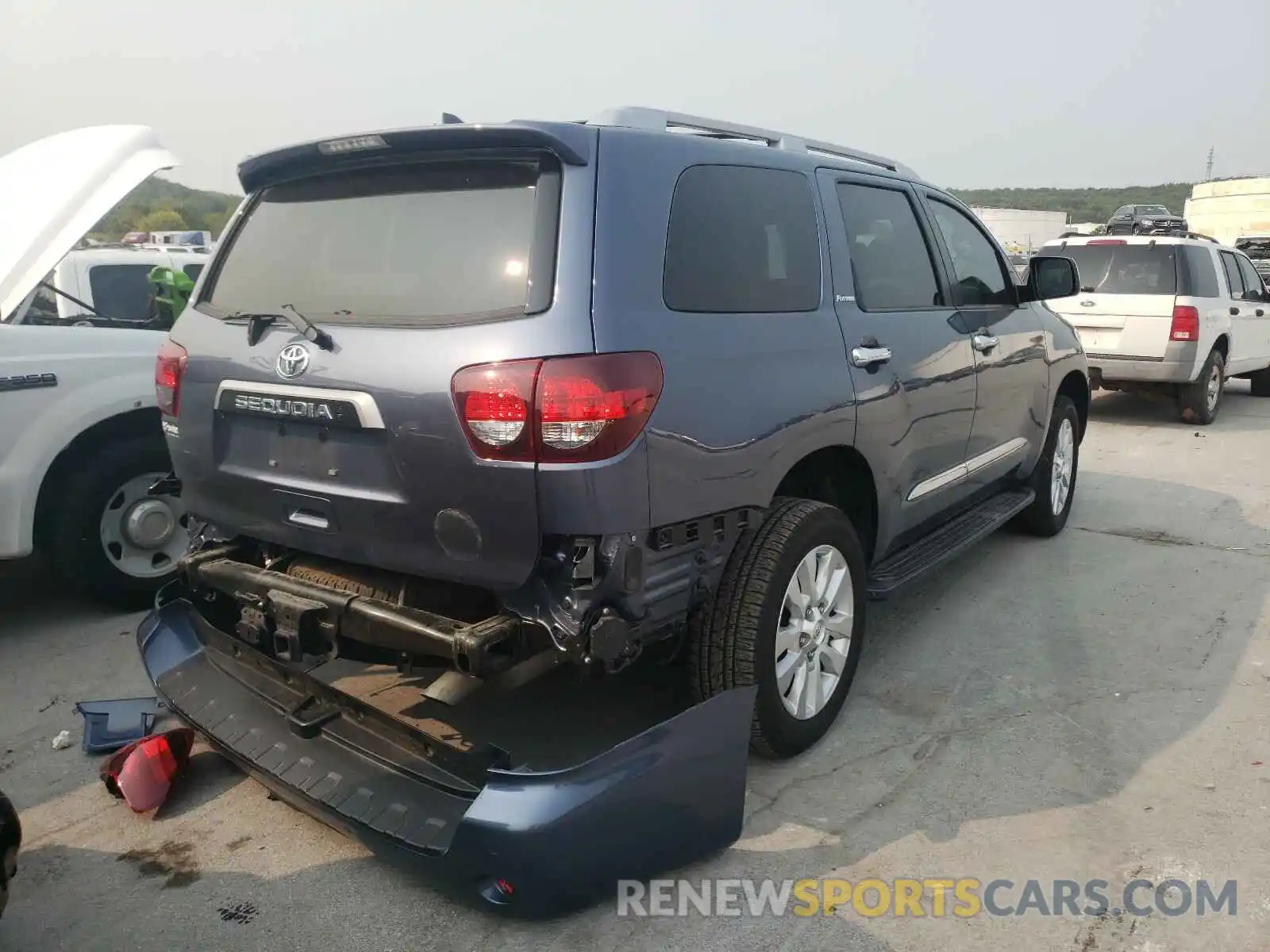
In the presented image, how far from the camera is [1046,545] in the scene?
18.6 feet

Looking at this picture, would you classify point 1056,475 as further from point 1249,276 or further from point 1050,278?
point 1249,276

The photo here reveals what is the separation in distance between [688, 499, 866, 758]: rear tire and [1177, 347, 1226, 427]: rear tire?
792cm

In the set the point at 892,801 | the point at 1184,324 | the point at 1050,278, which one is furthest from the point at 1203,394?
the point at 892,801


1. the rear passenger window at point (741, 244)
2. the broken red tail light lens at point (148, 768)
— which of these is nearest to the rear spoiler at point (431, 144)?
the rear passenger window at point (741, 244)

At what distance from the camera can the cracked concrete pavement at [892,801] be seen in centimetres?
250

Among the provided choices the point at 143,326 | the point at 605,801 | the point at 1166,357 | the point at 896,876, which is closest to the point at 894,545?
the point at 896,876

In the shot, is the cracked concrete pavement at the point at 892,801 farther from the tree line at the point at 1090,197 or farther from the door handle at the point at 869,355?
the tree line at the point at 1090,197

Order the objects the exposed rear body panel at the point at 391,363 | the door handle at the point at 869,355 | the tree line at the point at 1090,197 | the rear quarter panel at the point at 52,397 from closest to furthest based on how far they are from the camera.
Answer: the exposed rear body panel at the point at 391,363 → the door handle at the point at 869,355 → the rear quarter panel at the point at 52,397 → the tree line at the point at 1090,197

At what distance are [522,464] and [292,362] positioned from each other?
805 millimetres

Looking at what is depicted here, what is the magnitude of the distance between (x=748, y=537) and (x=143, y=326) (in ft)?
11.3

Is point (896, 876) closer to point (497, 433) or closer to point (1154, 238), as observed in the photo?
point (497, 433)

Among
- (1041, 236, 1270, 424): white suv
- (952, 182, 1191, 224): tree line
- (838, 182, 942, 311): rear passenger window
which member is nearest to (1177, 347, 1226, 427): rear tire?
(1041, 236, 1270, 424): white suv

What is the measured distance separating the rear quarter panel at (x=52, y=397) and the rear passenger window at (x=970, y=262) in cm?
365

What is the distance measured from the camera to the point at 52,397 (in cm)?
423
